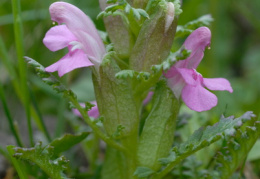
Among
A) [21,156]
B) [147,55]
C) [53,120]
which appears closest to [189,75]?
[147,55]

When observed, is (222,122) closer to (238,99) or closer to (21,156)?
(21,156)

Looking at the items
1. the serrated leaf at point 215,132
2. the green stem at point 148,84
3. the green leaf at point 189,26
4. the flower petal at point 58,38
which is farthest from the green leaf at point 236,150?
the flower petal at point 58,38

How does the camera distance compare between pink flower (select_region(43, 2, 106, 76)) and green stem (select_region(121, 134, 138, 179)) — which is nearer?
pink flower (select_region(43, 2, 106, 76))

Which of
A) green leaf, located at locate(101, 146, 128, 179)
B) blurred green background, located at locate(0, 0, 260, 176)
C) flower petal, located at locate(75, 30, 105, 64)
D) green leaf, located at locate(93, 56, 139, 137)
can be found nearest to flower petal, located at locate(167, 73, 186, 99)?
green leaf, located at locate(93, 56, 139, 137)

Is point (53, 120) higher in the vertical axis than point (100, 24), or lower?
lower

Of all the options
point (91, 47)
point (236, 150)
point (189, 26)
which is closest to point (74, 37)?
point (91, 47)

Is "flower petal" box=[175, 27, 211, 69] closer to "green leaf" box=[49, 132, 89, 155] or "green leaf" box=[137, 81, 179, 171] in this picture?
"green leaf" box=[137, 81, 179, 171]
